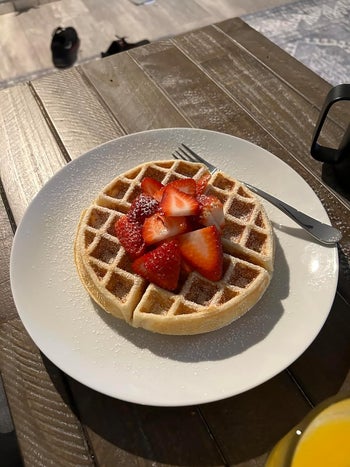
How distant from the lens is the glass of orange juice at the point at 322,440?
696 millimetres

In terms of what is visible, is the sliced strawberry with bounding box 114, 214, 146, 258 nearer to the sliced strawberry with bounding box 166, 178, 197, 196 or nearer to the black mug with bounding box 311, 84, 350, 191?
the sliced strawberry with bounding box 166, 178, 197, 196

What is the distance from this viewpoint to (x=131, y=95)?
5.69ft

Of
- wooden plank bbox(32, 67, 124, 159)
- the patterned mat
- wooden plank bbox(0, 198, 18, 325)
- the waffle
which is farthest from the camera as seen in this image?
the patterned mat

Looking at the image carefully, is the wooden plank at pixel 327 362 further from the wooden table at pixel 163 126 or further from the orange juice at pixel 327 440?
the orange juice at pixel 327 440

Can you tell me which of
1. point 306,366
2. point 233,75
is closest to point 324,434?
point 306,366

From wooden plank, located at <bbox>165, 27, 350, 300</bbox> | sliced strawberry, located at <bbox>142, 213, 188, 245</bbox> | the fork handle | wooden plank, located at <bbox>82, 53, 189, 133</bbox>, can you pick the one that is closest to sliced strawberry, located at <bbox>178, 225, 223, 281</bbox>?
sliced strawberry, located at <bbox>142, 213, 188, 245</bbox>

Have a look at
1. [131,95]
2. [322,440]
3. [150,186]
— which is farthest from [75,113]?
[322,440]

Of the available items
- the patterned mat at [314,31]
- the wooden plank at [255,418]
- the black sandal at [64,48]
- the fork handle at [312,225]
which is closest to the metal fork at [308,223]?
the fork handle at [312,225]

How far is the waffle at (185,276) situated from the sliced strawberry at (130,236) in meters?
0.03

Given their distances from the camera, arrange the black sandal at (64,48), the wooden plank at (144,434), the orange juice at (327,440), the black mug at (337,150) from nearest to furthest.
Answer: the orange juice at (327,440), the wooden plank at (144,434), the black mug at (337,150), the black sandal at (64,48)

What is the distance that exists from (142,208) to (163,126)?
22.4 inches

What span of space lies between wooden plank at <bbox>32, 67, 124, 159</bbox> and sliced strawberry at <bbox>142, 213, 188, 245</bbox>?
55 centimetres

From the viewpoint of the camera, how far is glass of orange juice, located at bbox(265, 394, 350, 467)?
696mm

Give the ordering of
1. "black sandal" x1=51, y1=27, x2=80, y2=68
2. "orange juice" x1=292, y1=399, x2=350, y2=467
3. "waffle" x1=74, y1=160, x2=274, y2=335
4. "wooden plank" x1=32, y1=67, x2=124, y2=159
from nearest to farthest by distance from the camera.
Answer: "orange juice" x1=292, y1=399, x2=350, y2=467 → "waffle" x1=74, y1=160, x2=274, y2=335 → "wooden plank" x1=32, y1=67, x2=124, y2=159 → "black sandal" x1=51, y1=27, x2=80, y2=68
